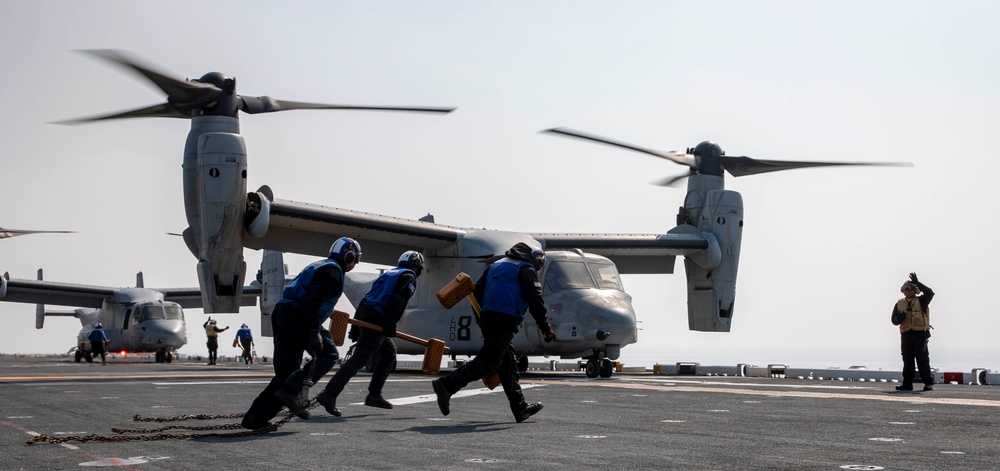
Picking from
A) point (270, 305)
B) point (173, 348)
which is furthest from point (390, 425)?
point (173, 348)

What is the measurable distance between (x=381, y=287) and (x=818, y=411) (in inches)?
191

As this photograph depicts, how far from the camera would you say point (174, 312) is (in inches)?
1767

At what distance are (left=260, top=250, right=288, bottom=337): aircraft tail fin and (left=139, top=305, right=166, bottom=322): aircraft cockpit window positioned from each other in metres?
10.2

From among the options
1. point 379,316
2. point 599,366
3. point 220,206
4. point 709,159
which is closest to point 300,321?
point 379,316

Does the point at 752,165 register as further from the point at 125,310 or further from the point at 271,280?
the point at 125,310

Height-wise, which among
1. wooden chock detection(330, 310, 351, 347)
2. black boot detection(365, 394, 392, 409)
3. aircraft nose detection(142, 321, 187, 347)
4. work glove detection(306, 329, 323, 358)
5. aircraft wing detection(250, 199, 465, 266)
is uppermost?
aircraft wing detection(250, 199, 465, 266)

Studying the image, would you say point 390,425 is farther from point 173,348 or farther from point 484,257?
point 173,348

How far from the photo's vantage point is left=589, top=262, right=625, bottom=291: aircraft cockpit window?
23094mm

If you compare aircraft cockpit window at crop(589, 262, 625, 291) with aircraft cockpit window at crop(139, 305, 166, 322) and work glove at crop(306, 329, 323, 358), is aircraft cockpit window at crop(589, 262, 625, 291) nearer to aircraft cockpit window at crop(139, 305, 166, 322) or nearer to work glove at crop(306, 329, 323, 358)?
work glove at crop(306, 329, 323, 358)

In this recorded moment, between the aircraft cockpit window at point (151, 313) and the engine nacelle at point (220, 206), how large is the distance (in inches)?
880

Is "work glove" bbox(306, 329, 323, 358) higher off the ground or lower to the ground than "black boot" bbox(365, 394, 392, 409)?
higher

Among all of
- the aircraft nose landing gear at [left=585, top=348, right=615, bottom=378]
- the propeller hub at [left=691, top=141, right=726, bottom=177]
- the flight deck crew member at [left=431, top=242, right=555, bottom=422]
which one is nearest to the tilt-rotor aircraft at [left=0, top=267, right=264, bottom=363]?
the propeller hub at [left=691, top=141, right=726, bottom=177]

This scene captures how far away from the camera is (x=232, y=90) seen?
74.9 feet

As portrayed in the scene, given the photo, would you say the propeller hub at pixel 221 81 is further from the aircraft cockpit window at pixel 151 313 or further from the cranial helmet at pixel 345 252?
the aircraft cockpit window at pixel 151 313
